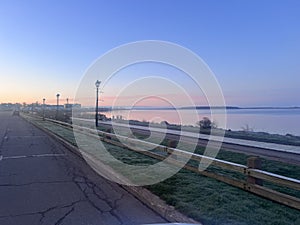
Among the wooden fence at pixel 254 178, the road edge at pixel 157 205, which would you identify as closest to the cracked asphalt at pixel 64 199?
the road edge at pixel 157 205

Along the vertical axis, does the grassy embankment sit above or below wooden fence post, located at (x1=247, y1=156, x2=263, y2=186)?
below

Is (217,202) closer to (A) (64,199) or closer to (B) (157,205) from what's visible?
(B) (157,205)

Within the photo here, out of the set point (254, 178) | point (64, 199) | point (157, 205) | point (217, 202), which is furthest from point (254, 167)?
point (64, 199)

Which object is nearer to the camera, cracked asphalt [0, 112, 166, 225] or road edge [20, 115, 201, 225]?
road edge [20, 115, 201, 225]

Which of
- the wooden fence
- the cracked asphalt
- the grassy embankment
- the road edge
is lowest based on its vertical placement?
the cracked asphalt

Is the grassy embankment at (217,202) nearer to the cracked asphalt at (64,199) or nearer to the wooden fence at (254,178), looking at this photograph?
the wooden fence at (254,178)

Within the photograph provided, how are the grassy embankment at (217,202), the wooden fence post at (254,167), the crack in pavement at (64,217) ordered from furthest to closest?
1. the wooden fence post at (254,167)
2. the crack in pavement at (64,217)
3. the grassy embankment at (217,202)

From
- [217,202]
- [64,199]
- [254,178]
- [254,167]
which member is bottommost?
[64,199]

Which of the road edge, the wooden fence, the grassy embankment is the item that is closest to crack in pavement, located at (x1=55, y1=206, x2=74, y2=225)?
the road edge

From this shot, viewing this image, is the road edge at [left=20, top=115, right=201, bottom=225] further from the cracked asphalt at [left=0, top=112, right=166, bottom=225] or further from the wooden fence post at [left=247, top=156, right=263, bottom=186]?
the wooden fence post at [left=247, top=156, right=263, bottom=186]

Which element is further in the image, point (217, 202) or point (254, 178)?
point (254, 178)

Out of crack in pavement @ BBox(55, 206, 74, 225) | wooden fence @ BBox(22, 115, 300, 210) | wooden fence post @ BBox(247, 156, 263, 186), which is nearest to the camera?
crack in pavement @ BBox(55, 206, 74, 225)

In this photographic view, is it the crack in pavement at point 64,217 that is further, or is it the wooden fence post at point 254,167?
the wooden fence post at point 254,167

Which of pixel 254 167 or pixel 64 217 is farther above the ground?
pixel 254 167
